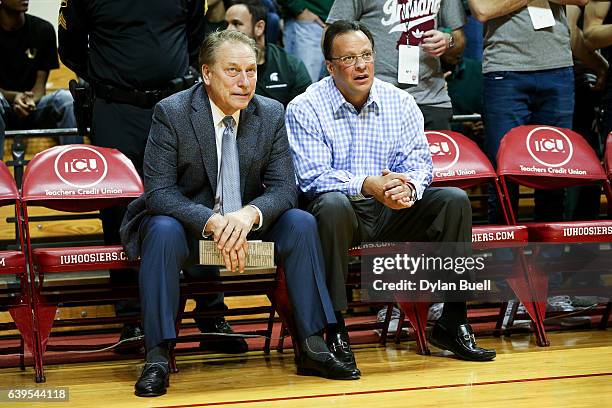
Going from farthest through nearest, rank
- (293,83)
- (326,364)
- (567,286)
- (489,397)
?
(293,83) → (567,286) → (326,364) → (489,397)

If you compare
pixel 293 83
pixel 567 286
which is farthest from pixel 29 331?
pixel 567 286

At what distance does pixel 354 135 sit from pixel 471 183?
771mm

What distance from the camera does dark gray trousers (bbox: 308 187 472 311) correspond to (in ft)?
13.1

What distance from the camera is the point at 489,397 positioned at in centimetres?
340

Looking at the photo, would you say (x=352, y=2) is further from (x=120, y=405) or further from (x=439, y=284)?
(x=120, y=405)

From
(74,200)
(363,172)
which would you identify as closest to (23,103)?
(74,200)

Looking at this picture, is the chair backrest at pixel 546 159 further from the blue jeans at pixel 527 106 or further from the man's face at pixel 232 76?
the man's face at pixel 232 76

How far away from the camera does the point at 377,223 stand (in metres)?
4.28

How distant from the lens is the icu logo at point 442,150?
187 inches

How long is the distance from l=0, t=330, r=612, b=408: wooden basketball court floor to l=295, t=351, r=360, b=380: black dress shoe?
0.13 ft

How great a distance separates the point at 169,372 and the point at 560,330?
1.99m

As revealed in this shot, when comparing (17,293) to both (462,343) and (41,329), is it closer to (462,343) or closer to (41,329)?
(41,329)

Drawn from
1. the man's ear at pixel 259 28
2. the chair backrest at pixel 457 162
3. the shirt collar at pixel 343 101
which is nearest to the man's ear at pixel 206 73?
the shirt collar at pixel 343 101

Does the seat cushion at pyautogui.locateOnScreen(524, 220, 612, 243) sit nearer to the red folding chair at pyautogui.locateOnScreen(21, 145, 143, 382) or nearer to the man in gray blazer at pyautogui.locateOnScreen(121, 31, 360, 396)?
the man in gray blazer at pyautogui.locateOnScreen(121, 31, 360, 396)
